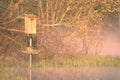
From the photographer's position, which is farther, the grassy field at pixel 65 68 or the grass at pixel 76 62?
the grass at pixel 76 62

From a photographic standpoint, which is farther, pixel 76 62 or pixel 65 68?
pixel 76 62

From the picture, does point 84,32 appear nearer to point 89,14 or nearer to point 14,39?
point 89,14

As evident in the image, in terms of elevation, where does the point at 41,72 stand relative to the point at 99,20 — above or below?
below

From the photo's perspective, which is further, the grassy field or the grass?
the grass

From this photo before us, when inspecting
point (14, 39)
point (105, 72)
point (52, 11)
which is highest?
point (52, 11)

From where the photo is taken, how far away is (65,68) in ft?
70.7

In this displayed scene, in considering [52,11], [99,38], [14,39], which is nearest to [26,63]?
[14,39]

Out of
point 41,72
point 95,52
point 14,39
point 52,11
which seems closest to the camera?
point 41,72

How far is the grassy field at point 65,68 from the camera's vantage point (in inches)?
722

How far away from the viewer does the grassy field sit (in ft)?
60.1

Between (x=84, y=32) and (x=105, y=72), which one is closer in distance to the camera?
(x=105, y=72)

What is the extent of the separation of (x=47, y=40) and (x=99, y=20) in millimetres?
2888

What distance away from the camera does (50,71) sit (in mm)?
20234

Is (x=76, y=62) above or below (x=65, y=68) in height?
above
